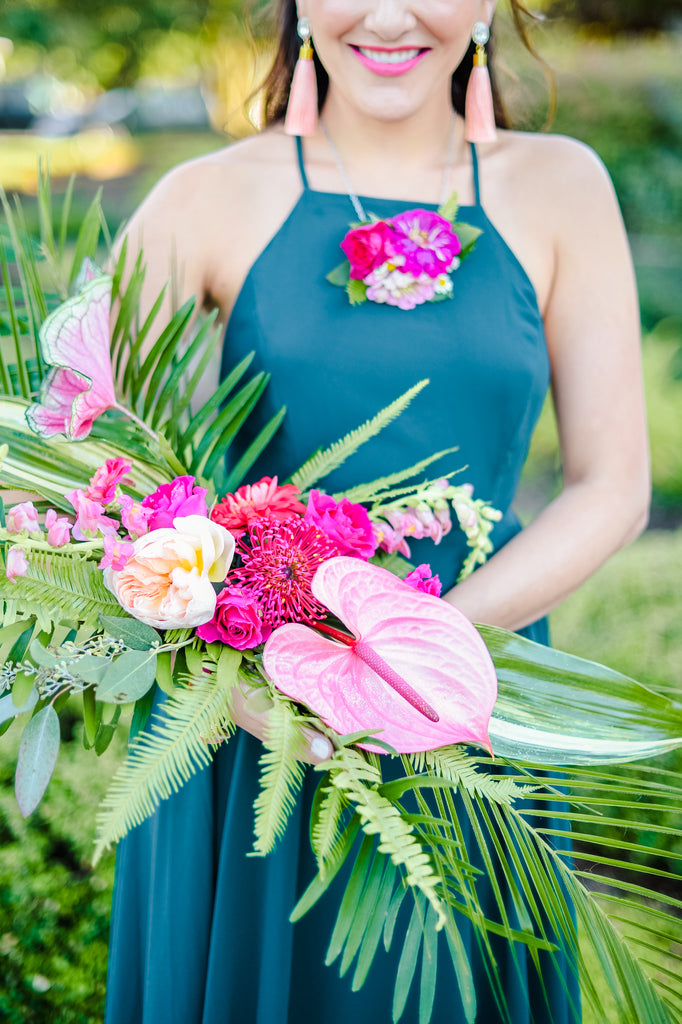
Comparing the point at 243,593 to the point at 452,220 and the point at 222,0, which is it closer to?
the point at 452,220

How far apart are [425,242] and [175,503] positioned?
0.63m

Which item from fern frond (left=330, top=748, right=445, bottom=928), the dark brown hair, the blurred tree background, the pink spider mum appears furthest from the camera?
the blurred tree background

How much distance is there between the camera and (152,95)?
44.5ft

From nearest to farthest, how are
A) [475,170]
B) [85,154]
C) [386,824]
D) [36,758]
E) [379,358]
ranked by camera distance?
[386,824]
[36,758]
[379,358]
[475,170]
[85,154]

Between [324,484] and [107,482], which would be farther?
[324,484]

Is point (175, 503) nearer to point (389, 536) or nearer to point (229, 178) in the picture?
point (389, 536)

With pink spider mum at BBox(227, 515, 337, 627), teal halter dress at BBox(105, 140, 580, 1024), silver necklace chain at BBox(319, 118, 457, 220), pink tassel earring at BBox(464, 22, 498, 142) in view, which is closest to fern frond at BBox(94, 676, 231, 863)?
pink spider mum at BBox(227, 515, 337, 627)

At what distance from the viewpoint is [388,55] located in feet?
3.91

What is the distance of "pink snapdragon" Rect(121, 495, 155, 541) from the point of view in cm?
84

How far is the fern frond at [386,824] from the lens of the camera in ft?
2.11

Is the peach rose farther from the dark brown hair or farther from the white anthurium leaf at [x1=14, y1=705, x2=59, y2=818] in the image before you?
the dark brown hair

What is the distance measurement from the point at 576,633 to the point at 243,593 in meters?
2.45

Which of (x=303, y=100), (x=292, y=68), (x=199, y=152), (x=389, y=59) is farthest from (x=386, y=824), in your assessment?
(x=199, y=152)

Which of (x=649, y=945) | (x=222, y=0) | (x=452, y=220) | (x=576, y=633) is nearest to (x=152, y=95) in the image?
(x=222, y=0)
